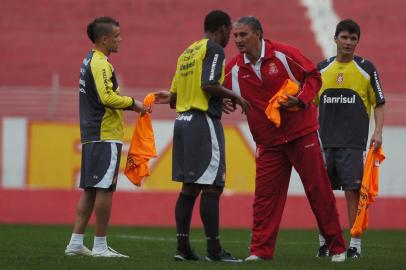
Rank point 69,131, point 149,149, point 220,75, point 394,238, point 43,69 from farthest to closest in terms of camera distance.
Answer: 1. point 43,69
2. point 69,131
3. point 394,238
4. point 149,149
5. point 220,75

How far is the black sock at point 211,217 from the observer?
8000mm

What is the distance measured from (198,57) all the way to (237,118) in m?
12.8

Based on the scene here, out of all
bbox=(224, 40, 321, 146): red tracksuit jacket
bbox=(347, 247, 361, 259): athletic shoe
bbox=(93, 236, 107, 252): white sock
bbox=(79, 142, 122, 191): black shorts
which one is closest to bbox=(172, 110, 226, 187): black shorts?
bbox=(224, 40, 321, 146): red tracksuit jacket

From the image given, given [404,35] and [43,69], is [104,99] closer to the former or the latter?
[43,69]

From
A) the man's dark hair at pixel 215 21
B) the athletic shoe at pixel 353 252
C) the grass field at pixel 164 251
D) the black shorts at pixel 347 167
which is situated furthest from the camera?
the black shorts at pixel 347 167

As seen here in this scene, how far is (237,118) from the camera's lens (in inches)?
818

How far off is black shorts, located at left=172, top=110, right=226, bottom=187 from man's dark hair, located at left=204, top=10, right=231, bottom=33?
0.68m

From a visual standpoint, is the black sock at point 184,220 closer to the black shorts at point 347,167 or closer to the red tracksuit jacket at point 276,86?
the red tracksuit jacket at point 276,86

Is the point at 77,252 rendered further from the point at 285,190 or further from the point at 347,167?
the point at 347,167

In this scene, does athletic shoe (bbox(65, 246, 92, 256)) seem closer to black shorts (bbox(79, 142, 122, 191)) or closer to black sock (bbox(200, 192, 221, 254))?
black shorts (bbox(79, 142, 122, 191))

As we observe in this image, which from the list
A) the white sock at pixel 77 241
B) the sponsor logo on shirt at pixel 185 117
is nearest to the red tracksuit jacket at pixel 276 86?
the sponsor logo on shirt at pixel 185 117

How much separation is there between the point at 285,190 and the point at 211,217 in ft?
3.03

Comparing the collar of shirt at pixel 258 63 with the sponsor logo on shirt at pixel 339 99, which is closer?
the collar of shirt at pixel 258 63

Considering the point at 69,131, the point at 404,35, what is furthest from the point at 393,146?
the point at 404,35
